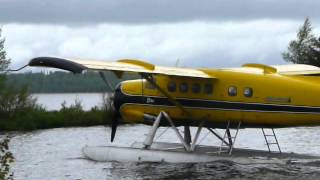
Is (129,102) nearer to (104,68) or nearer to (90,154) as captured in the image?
(90,154)

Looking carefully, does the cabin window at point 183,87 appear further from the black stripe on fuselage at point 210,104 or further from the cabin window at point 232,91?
the cabin window at point 232,91

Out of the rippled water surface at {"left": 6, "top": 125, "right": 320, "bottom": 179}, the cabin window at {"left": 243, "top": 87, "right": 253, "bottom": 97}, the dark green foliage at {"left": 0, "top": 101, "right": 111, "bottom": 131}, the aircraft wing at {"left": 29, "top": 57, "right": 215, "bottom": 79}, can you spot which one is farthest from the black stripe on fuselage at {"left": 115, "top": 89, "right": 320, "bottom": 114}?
the dark green foliage at {"left": 0, "top": 101, "right": 111, "bottom": 131}

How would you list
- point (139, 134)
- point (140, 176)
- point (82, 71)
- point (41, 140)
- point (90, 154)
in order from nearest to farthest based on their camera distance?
point (82, 71) → point (140, 176) → point (90, 154) → point (41, 140) → point (139, 134)

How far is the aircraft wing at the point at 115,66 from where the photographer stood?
1668cm

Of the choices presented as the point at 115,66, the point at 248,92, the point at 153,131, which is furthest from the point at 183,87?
the point at 115,66

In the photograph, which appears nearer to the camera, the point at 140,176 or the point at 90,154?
the point at 140,176

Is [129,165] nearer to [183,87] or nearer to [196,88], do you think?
[183,87]

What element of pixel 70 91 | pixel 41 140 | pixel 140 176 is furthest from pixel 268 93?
pixel 70 91

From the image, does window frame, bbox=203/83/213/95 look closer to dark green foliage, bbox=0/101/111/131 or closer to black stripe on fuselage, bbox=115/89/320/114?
black stripe on fuselage, bbox=115/89/320/114

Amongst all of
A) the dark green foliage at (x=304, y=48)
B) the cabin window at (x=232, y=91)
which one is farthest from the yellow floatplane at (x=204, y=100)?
the dark green foliage at (x=304, y=48)

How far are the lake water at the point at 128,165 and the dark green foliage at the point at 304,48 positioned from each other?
110 feet

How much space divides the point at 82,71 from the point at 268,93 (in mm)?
5982

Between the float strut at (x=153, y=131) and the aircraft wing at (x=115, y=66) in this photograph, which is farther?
the float strut at (x=153, y=131)

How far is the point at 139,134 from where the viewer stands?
3516 centimetres
